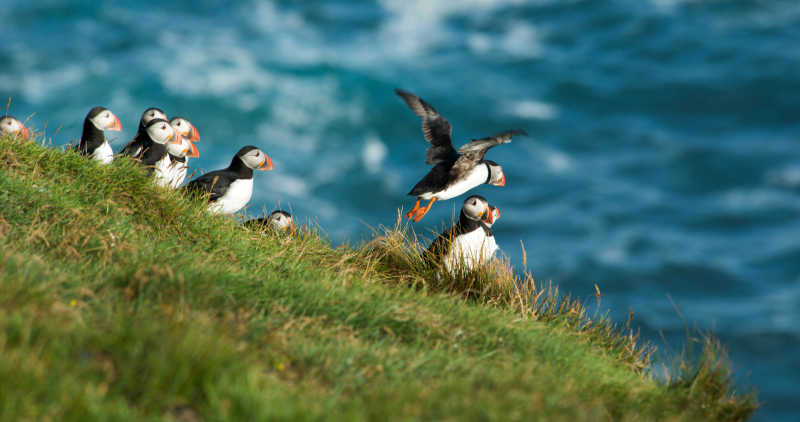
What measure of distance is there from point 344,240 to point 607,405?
3532 mm

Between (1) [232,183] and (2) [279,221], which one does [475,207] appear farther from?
(1) [232,183]

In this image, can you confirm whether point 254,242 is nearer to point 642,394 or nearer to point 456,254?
point 456,254

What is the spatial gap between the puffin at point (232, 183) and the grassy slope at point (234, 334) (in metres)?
0.57

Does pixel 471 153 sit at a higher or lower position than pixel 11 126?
higher

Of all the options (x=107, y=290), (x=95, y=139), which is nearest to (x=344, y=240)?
(x=95, y=139)

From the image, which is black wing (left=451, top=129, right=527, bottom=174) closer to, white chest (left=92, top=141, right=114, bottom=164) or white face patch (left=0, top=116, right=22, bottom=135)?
white chest (left=92, top=141, right=114, bottom=164)

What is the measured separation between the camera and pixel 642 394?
5.43 m

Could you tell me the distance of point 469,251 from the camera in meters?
7.47

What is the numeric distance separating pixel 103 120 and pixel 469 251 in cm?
382

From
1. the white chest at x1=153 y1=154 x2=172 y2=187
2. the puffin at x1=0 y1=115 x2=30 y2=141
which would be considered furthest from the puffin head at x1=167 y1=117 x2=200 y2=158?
the puffin at x1=0 y1=115 x2=30 y2=141

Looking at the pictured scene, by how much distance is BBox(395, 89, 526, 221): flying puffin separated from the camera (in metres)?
7.88

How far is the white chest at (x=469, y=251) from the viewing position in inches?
288

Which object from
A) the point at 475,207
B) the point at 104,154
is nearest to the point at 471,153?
the point at 475,207

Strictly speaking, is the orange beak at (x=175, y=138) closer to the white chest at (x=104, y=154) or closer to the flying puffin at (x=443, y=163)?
the white chest at (x=104, y=154)
